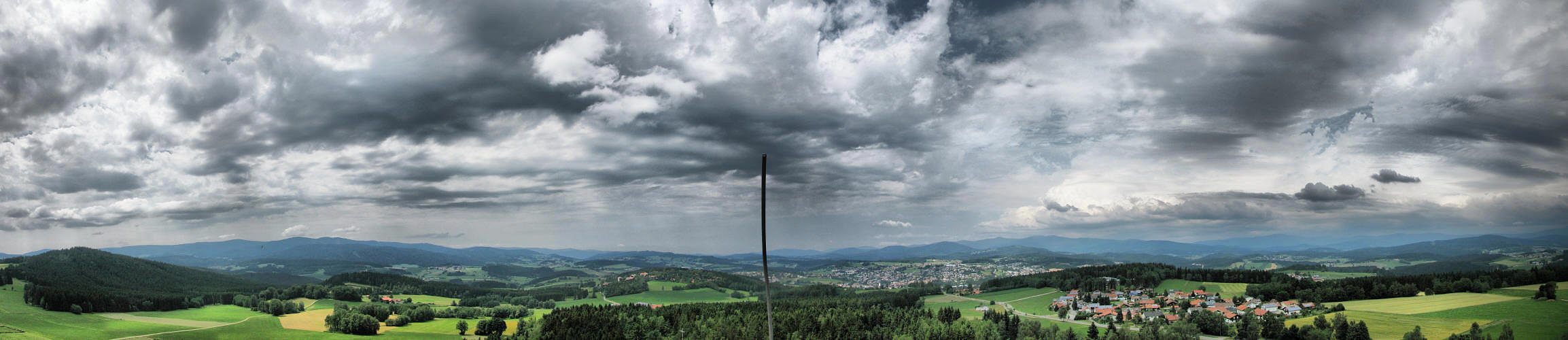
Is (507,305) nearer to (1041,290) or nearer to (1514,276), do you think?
(1041,290)

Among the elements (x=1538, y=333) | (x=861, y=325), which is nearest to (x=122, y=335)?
(x=861, y=325)

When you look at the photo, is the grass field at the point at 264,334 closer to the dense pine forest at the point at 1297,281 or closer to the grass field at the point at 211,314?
the grass field at the point at 211,314

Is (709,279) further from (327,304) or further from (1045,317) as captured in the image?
(1045,317)

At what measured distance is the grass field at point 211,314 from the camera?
94875 millimetres

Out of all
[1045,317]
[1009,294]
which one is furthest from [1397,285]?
[1009,294]

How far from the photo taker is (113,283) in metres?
112

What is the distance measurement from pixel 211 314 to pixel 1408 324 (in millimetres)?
167941

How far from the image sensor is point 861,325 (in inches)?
3489

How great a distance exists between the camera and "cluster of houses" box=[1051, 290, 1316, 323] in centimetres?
9900

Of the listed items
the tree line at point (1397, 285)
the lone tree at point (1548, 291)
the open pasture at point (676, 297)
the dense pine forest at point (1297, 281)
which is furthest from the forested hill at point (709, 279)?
the lone tree at point (1548, 291)

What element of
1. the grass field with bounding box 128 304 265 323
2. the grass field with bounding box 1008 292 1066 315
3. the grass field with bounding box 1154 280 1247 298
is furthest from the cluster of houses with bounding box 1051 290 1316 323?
the grass field with bounding box 128 304 265 323

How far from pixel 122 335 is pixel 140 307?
2685 cm

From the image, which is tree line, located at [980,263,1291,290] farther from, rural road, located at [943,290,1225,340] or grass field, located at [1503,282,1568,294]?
grass field, located at [1503,282,1568,294]

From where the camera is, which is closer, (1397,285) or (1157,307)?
(1397,285)
